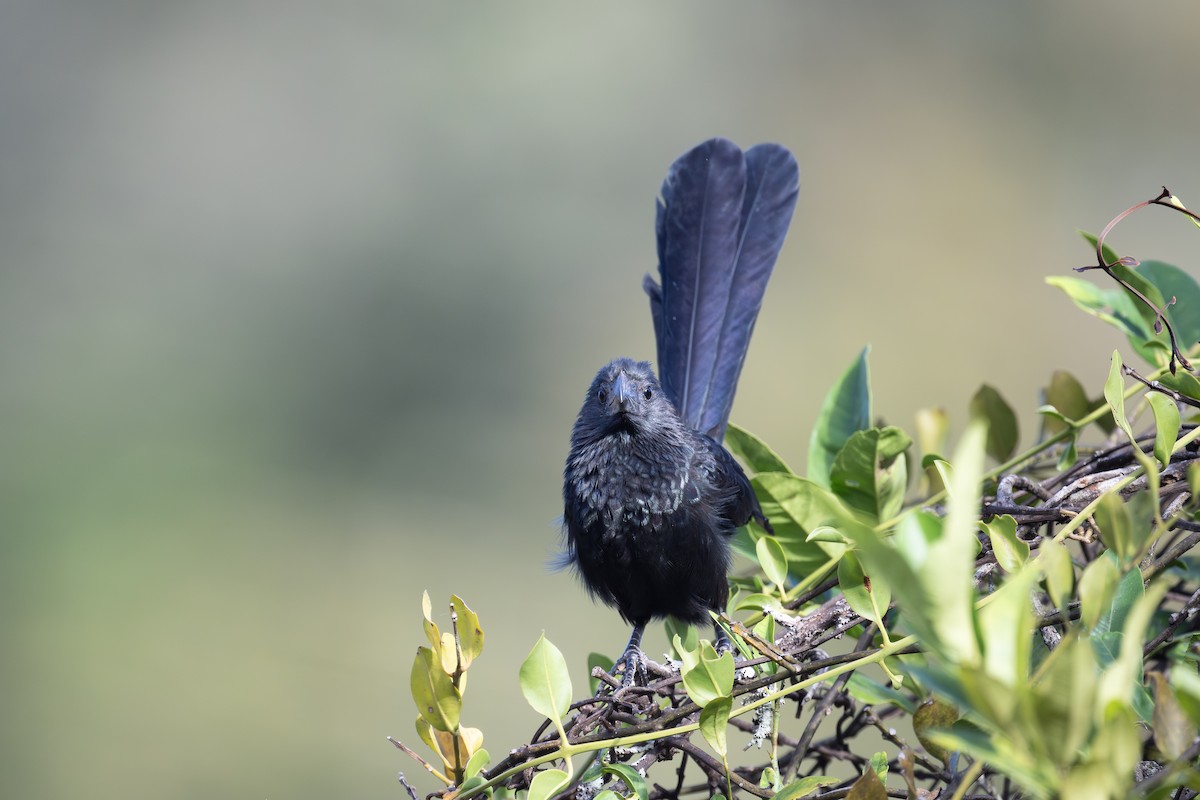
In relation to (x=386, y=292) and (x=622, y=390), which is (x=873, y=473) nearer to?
(x=622, y=390)

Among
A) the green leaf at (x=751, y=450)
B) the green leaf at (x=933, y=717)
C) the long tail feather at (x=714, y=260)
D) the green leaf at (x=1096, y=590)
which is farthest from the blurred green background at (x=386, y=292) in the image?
the green leaf at (x=1096, y=590)

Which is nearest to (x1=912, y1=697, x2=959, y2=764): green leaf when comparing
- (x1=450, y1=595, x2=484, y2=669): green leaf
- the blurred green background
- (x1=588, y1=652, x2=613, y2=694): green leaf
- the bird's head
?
(x1=450, y1=595, x2=484, y2=669): green leaf

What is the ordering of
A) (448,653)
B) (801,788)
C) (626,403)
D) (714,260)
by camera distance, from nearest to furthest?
(801,788), (448,653), (626,403), (714,260)

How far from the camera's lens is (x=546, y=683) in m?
1.15

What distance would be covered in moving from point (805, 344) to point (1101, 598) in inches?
227

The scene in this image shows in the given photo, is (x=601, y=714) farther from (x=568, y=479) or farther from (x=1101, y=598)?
(x=568, y=479)

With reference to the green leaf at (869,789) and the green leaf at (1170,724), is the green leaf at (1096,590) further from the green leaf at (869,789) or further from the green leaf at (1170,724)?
the green leaf at (869,789)

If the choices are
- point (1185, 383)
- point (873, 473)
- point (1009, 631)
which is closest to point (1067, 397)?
point (873, 473)

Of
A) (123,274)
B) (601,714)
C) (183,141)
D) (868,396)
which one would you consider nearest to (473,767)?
(601,714)

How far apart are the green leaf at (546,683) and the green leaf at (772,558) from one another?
49cm

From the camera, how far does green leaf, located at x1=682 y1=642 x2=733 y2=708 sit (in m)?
1.08

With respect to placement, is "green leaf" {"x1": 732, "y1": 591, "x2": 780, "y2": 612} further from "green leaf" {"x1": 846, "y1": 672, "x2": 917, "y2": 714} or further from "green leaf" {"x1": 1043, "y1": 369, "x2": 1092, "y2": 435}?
"green leaf" {"x1": 1043, "y1": 369, "x2": 1092, "y2": 435}

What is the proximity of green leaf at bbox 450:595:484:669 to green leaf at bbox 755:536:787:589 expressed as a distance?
518 mm

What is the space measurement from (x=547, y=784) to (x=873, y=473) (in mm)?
868
